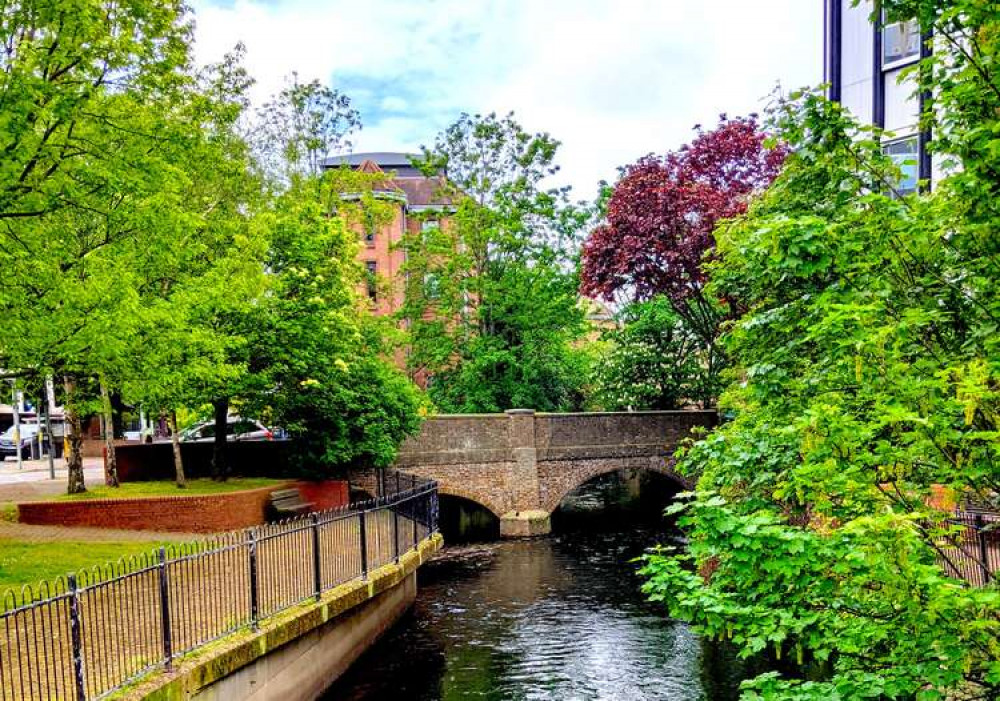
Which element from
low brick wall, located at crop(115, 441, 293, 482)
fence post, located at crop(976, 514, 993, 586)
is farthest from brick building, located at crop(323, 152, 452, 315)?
fence post, located at crop(976, 514, 993, 586)

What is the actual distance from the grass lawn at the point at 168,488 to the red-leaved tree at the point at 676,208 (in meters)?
12.8

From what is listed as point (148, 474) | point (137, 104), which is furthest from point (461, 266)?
point (137, 104)

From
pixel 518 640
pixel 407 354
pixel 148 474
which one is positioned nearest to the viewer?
pixel 518 640

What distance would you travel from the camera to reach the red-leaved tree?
2616 cm

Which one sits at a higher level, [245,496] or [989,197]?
[989,197]

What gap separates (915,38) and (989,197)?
1463 cm

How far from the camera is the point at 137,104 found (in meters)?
12.6

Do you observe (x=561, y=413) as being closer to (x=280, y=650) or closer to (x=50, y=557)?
(x=50, y=557)

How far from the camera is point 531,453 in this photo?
30.5 m

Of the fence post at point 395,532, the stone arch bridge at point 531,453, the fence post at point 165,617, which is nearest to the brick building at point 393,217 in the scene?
the stone arch bridge at point 531,453

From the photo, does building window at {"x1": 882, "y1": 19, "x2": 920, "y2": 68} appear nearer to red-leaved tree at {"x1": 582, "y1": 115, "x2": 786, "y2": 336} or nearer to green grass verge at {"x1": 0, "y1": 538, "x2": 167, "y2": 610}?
red-leaved tree at {"x1": 582, "y1": 115, "x2": 786, "y2": 336}

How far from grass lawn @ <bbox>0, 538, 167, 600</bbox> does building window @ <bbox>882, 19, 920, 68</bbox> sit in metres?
17.5

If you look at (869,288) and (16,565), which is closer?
(869,288)

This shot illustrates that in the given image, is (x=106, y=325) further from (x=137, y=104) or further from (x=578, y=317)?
(x=578, y=317)
